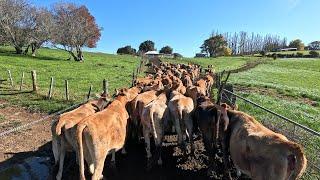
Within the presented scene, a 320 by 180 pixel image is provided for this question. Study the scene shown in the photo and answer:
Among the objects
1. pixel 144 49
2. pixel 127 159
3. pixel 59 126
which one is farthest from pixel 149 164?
pixel 144 49

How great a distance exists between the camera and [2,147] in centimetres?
1217

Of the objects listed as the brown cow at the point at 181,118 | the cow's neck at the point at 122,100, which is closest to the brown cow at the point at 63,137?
the cow's neck at the point at 122,100

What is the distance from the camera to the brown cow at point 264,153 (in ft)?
21.9

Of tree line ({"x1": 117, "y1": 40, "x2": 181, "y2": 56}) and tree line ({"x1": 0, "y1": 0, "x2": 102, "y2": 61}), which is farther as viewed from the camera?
tree line ({"x1": 117, "y1": 40, "x2": 181, "y2": 56})

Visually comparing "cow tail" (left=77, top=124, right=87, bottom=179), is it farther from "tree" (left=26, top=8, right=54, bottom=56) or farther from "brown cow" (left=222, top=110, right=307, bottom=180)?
"tree" (left=26, top=8, right=54, bottom=56)

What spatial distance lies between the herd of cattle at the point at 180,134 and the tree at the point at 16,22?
1686 inches

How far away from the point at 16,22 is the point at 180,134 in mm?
46559

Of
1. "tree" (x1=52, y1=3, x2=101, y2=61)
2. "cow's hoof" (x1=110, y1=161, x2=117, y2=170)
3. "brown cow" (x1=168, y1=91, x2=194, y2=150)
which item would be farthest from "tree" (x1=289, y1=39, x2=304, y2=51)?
"cow's hoof" (x1=110, y1=161, x2=117, y2=170)

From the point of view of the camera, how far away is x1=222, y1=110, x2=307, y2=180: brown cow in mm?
6688

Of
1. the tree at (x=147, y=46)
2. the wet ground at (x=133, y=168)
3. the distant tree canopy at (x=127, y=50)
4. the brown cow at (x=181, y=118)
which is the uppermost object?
the tree at (x=147, y=46)

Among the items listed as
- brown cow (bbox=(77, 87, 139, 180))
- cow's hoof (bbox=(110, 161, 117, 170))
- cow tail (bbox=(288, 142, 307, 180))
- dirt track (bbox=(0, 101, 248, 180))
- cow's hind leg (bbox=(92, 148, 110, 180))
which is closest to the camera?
cow tail (bbox=(288, 142, 307, 180))

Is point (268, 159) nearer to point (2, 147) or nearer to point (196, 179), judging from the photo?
point (196, 179)

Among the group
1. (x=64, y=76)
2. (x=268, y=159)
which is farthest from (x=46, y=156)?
(x=64, y=76)

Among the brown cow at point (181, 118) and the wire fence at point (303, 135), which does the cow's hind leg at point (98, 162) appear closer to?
the brown cow at point (181, 118)
